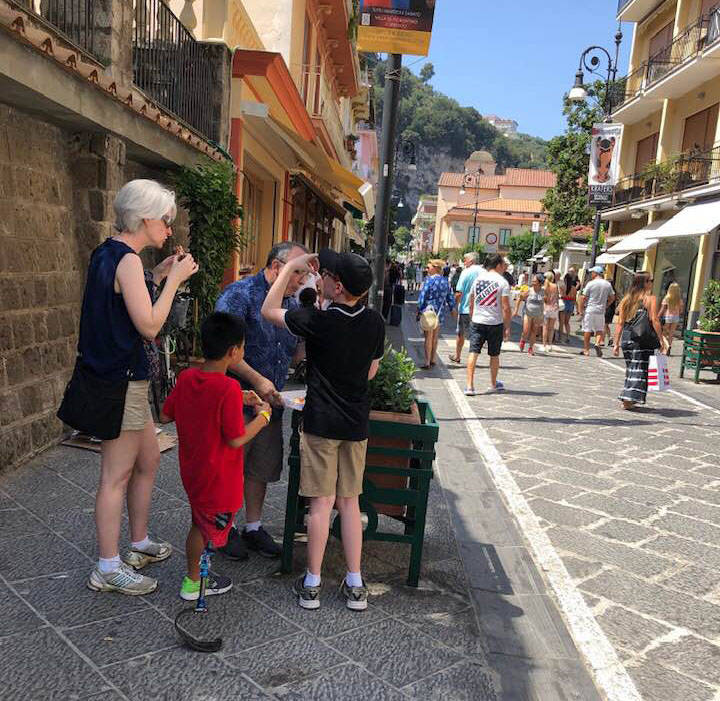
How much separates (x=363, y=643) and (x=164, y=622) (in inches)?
33.2

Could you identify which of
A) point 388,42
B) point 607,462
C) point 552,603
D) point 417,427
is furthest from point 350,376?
point 388,42

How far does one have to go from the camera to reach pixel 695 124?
21156 mm

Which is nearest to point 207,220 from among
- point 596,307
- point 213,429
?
point 213,429

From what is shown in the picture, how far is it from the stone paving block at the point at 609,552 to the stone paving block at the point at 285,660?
1887 millimetres

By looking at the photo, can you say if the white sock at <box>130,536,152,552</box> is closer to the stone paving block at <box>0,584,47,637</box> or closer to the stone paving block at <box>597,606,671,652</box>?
the stone paving block at <box>0,584,47,637</box>

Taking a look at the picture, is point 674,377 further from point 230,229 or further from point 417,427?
point 417,427

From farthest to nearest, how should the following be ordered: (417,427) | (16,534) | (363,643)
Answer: (16,534)
(417,427)
(363,643)

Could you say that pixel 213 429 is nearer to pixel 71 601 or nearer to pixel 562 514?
pixel 71 601

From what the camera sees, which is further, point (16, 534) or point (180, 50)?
point (180, 50)

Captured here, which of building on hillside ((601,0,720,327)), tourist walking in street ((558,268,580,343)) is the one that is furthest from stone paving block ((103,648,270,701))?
building on hillside ((601,0,720,327))

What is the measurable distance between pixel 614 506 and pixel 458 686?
2.62m

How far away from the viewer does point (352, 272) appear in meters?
2.87

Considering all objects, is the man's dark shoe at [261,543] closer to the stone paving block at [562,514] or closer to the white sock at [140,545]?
the white sock at [140,545]

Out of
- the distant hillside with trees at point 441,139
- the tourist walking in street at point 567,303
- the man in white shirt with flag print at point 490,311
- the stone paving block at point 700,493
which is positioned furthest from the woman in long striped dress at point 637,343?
the distant hillside with trees at point 441,139
